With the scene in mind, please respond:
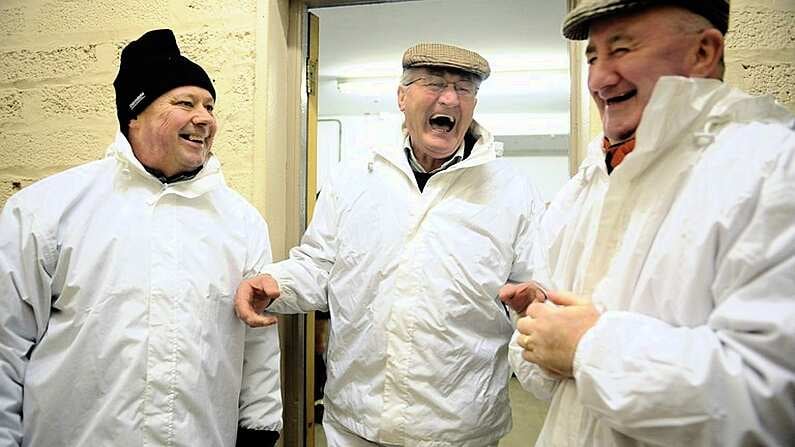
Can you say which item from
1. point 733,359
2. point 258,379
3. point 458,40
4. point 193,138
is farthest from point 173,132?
point 458,40

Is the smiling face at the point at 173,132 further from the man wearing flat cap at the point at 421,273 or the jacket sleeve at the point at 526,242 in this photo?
the jacket sleeve at the point at 526,242

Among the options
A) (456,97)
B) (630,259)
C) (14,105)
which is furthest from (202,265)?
(14,105)

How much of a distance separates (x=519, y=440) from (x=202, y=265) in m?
2.74

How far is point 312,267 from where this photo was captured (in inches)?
63.9

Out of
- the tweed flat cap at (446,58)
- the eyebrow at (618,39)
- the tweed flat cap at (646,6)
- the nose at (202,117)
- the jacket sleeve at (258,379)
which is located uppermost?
the tweed flat cap at (446,58)

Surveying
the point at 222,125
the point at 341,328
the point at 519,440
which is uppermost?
the point at 222,125

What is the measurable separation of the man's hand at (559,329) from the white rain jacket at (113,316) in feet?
2.68

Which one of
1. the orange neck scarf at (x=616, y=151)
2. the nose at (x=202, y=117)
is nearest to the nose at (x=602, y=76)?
the orange neck scarf at (x=616, y=151)

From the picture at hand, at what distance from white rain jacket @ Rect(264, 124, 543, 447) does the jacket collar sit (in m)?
0.32

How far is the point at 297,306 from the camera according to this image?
5.24 feet

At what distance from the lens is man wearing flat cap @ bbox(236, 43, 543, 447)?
4.73 feet

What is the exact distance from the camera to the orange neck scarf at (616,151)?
0.95 metres

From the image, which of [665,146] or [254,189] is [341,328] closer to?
[254,189]

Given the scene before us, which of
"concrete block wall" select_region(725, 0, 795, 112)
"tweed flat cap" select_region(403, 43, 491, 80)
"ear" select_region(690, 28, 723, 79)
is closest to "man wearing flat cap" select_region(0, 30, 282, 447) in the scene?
"tweed flat cap" select_region(403, 43, 491, 80)
